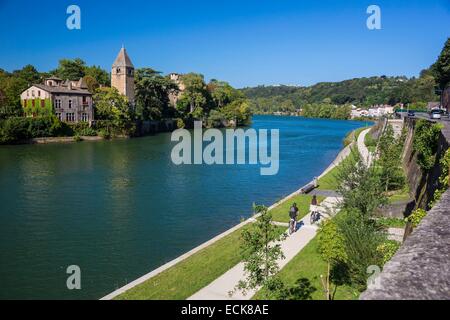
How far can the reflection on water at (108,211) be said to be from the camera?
1627 cm

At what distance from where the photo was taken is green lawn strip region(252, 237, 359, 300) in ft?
39.9

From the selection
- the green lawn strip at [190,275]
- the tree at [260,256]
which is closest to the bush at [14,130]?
the green lawn strip at [190,275]

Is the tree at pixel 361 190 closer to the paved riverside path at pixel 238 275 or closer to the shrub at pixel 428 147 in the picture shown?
the paved riverside path at pixel 238 275

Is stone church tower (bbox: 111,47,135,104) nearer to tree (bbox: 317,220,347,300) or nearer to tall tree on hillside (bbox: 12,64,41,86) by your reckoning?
tall tree on hillside (bbox: 12,64,41,86)

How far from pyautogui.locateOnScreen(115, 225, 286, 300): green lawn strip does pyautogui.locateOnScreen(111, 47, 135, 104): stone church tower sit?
226 feet

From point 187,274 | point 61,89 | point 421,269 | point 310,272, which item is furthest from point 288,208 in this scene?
point 61,89

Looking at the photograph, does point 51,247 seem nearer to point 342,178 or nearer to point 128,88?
point 342,178

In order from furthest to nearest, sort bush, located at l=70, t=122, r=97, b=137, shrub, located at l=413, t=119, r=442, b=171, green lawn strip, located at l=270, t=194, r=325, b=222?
bush, located at l=70, t=122, r=97, b=137, green lawn strip, located at l=270, t=194, r=325, b=222, shrub, located at l=413, t=119, r=442, b=171

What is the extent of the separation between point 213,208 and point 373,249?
14.3 m

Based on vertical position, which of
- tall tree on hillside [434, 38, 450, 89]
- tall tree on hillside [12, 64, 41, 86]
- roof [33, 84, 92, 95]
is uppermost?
tall tree on hillside [12, 64, 41, 86]

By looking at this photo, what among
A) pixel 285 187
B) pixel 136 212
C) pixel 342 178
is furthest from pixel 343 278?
pixel 285 187

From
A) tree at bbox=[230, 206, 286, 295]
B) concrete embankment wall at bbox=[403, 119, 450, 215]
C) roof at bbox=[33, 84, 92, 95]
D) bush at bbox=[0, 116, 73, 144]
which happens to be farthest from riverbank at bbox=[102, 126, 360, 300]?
roof at bbox=[33, 84, 92, 95]
